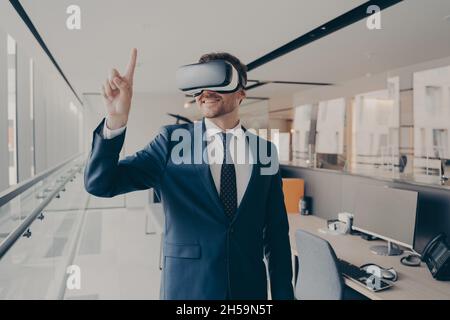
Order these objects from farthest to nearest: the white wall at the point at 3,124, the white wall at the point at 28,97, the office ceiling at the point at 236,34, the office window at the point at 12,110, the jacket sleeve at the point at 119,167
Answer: the office window at the point at 12,110, the white wall at the point at 28,97, the white wall at the point at 3,124, the office ceiling at the point at 236,34, the jacket sleeve at the point at 119,167

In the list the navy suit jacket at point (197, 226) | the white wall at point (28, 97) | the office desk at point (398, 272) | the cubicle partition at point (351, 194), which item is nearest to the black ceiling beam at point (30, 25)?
the white wall at point (28, 97)

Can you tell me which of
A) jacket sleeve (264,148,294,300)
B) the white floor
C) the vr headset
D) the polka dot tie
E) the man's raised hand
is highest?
the vr headset

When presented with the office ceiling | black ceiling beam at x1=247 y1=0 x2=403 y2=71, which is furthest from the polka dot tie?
black ceiling beam at x1=247 y1=0 x2=403 y2=71

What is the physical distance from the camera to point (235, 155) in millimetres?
1074

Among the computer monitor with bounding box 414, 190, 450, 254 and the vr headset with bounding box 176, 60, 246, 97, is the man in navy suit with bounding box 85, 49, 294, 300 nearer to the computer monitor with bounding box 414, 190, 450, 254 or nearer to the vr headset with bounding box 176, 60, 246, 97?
the vr headset with bounding box 176, 60, 246, 97

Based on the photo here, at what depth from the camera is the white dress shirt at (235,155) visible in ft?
3.35

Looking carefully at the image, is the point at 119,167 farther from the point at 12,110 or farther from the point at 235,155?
the point at 12,110

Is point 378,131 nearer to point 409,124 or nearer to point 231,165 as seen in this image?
point 409,124

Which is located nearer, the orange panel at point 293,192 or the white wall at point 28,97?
the white wall at point 28,97

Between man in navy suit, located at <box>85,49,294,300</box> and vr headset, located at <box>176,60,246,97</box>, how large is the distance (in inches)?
2.9

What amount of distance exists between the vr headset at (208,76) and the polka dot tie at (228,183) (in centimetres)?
21

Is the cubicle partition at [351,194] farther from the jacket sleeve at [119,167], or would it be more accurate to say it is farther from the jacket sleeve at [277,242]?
the jacket sleeve at [119,167]

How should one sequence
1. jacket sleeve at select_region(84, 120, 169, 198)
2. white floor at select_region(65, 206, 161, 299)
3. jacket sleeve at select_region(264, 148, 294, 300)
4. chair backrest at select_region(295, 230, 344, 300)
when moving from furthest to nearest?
1. white floor at select_region(65, 206, 161, 299)
2. chair backrest at select_region(295, 230, 344, 300)
3. jacket sleeve at select_region(264, 148, 294, 300)
4. jacket sleeve at select_region(84, 120, 169, 198)

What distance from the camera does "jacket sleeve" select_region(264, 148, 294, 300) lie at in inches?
43.4
